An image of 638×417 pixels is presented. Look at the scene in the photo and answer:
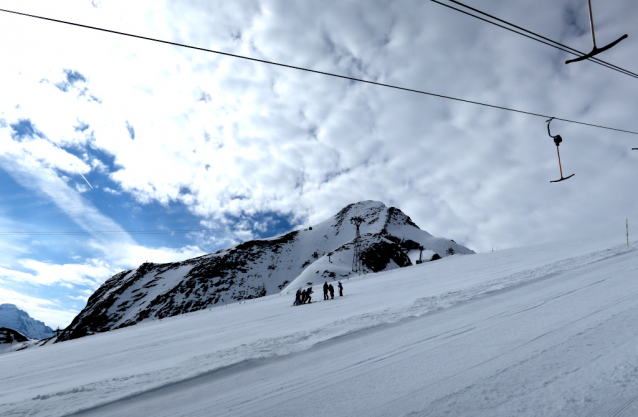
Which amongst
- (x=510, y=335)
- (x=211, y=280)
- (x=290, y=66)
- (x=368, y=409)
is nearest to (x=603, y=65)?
(x=510, y=335)

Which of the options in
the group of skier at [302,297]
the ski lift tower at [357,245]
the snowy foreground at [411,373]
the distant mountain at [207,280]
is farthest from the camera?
the distant mountain at [207,280]

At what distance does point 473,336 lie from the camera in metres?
6.75

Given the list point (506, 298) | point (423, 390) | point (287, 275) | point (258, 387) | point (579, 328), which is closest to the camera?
point (423, 390)

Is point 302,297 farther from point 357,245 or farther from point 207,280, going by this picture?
point 207,280

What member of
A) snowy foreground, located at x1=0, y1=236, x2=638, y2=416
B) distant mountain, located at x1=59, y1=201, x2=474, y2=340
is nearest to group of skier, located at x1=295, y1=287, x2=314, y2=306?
snowy foreground, located at x1=0, y1=236, x2=638, y2=416

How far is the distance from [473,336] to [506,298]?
4.54 m

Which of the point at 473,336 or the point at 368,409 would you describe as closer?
the point at 368,409

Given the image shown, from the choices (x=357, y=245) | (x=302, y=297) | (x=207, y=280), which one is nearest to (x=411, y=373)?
(x=302, y=297)

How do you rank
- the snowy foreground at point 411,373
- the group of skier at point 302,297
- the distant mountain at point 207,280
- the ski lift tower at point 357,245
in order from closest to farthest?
the snowy foreground at point 411,373, the group of skier at point 302,297, the ski lift tower at point 357,245, the distant mountain at point 207,280

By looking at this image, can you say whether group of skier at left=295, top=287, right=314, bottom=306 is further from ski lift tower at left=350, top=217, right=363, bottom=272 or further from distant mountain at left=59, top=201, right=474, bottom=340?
distant mountain at left=59, top=201, right=474, bottom=340

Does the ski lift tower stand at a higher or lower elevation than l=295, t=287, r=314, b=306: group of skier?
higher

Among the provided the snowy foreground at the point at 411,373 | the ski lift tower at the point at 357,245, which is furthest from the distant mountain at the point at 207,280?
the snowy foreground at the point at 411,373

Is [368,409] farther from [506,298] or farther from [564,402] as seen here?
[506,298]

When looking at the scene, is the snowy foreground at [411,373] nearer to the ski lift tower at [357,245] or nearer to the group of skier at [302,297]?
the group of skier at [302,297]
